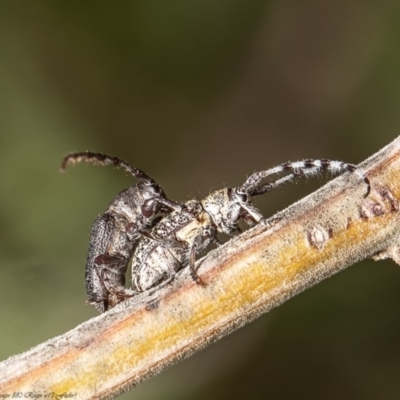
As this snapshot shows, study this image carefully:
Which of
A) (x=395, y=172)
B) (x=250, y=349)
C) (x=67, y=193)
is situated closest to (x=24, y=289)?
(x=67, y=193)

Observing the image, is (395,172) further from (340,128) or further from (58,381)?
(340,128)

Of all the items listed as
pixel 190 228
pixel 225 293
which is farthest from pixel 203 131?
pixel 225 293

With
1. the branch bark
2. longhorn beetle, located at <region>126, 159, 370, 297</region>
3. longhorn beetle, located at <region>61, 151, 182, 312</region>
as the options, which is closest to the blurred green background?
longhorn beetle, located at <region>61, 151, 182, 312</region>

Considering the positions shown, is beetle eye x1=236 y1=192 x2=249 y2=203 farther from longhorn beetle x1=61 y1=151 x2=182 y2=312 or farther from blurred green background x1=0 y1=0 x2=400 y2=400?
blurred green background x1=0 y1=0 x2=400 y2=400

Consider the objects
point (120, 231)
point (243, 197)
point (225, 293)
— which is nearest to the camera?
point (225, 293)

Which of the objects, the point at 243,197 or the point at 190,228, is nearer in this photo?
the point at 243,197

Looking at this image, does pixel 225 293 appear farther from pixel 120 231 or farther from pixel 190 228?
pixel 120 231
